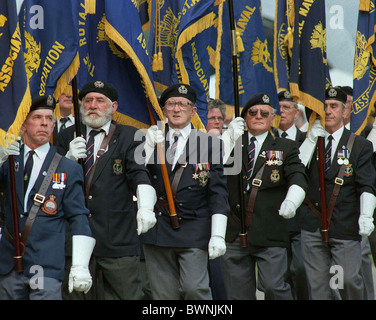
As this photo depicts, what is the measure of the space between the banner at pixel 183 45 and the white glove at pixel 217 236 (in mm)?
1576

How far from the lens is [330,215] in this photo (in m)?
8.80

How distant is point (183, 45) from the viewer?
357 inches

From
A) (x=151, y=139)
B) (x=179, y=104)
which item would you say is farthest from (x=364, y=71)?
(x=151, y=139)

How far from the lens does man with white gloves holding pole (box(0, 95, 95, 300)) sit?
21.5 feet

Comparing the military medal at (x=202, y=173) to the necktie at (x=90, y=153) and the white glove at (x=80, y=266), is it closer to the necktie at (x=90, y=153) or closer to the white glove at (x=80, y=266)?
the necktie at (x=90, y=153)

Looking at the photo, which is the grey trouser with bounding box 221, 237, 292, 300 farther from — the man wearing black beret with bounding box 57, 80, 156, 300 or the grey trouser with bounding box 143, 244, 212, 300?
the man wearing black beret with bounding box 57, 80, 156, 300

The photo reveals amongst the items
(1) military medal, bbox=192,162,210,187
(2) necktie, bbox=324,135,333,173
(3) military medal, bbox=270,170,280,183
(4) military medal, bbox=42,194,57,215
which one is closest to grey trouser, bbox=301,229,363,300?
(2) necktie, bbox=324,135,333,173

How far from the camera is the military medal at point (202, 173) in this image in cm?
788

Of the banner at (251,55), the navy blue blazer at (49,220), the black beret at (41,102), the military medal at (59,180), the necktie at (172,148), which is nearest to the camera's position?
the navy blue blazer at (49,220)

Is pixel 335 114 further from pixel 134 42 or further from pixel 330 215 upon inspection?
pixel 134 42

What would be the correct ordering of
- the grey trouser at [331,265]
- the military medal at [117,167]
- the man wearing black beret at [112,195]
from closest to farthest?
the man wearing black beret at [112,195] → the military medal at [117,167] → the grey trouser at [331,265]

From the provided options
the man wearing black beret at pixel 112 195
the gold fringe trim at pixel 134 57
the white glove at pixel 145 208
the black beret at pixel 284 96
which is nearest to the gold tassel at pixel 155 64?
the gold fringe trim at pixel 134 57

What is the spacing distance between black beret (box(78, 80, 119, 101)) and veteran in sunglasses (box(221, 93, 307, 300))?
1438 mm

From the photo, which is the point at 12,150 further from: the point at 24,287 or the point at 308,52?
the point at 308,52
